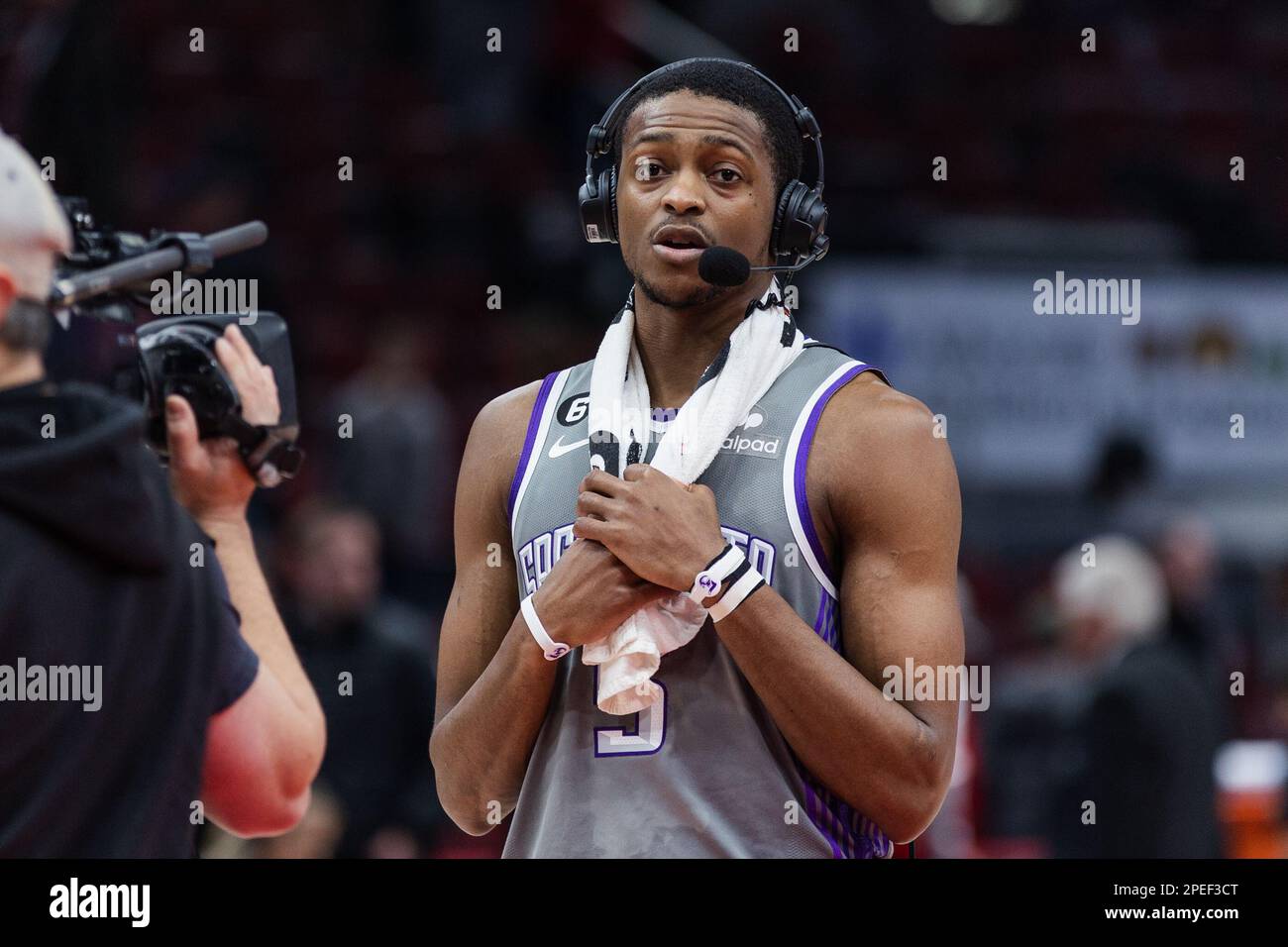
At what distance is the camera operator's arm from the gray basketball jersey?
0.35 m

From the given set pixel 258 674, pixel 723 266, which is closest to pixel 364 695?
pixel 258 674

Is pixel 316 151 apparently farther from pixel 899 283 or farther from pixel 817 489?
pixel 817 489

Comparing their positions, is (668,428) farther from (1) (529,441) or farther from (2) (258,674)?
(2) (258,674)

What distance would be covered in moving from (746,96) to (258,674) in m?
1.00

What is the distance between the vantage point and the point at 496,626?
2.54 m

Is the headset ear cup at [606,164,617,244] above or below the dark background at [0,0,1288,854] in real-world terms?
below

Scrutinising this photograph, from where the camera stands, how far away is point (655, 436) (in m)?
2.44

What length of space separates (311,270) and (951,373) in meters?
3.04

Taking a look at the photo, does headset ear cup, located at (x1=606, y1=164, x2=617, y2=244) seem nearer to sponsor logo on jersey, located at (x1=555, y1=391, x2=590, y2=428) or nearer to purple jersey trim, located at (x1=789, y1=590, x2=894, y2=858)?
sponsor logo on jersey, located at (x1=555, y1=391, x2=590, y2=428)

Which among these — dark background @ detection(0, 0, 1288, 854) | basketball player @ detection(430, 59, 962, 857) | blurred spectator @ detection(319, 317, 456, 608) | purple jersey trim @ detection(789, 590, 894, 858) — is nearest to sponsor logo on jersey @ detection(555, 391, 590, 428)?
basketball player @ detection(430, 59, 962, 857)

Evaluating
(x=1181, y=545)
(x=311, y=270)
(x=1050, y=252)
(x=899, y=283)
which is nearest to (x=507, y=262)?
(x=311, y=270)

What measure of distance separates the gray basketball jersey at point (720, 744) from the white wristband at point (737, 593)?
0.11 m

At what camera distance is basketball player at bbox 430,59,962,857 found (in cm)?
226

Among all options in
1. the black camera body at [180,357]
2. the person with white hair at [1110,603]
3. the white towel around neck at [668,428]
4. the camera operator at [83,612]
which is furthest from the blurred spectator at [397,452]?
the camera operator at [83,612]
